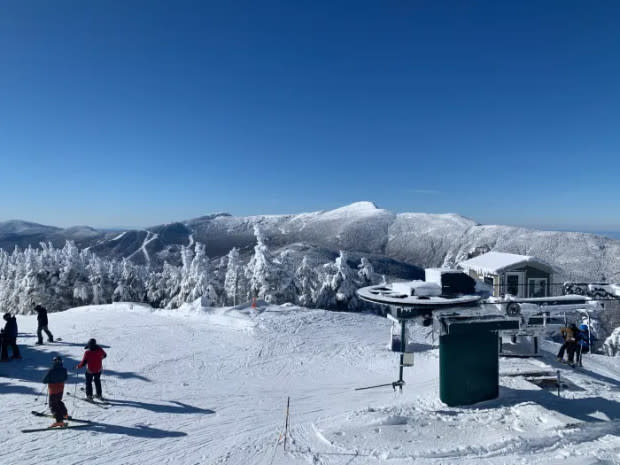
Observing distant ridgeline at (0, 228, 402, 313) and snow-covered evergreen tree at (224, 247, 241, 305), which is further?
snow-covered evergreen tree at (224, 247, 241, 305)

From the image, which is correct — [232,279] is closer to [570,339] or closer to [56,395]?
[570,339]

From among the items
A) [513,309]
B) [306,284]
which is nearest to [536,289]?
[513,309]

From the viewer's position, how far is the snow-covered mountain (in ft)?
339

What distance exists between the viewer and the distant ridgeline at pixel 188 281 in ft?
126

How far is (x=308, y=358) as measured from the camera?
561 inches

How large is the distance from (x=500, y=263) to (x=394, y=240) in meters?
142

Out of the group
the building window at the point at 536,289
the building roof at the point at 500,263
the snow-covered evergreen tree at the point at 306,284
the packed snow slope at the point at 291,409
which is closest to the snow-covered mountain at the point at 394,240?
the snow-covered evergreen tree at the point at 306,284

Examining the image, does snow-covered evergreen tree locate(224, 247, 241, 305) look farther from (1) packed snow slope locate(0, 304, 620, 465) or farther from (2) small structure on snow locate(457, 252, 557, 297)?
(2) small structure on snow locate(457, 252, 557, 297)

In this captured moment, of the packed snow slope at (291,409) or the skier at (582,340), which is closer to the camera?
the packed snow slope at (291,409)

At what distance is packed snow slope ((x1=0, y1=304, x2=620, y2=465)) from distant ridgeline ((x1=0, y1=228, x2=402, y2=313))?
2093cm

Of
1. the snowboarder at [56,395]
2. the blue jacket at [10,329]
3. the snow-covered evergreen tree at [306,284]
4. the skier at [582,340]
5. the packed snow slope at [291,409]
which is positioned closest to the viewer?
the packed snow slope at [291,409]

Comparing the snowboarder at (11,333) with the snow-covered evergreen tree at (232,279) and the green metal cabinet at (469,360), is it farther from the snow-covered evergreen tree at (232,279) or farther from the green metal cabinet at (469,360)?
the snow-covered evergreen tree at (232,279)

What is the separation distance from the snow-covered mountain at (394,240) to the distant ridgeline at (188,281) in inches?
2557

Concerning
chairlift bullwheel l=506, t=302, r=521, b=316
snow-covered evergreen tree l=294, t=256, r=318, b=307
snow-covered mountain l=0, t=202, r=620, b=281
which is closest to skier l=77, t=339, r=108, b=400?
chairlift bullwheel l=506, t=302, r=521, b=316
